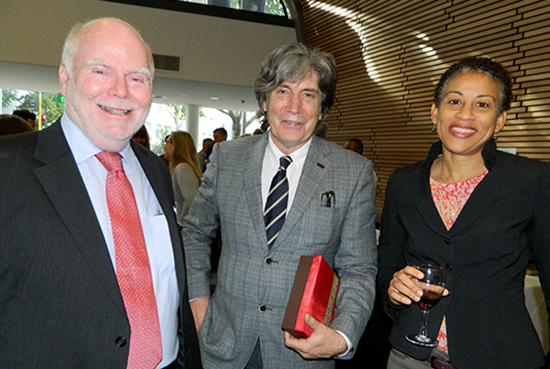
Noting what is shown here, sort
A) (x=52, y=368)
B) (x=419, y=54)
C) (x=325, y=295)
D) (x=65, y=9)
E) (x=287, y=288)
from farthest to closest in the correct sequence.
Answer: (x=65, y=9), (x=419, y=54), (x=287, y=288), (x=325, y=295), (x=52, y=368)

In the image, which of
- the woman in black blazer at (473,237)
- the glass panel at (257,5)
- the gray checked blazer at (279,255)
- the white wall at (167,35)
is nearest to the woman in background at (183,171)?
the gray checked blazer at (279,255)

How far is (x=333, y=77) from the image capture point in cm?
184

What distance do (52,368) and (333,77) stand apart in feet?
5.02

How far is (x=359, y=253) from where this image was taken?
1.66 meters

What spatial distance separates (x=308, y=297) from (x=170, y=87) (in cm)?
1013

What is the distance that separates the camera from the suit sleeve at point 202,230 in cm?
181

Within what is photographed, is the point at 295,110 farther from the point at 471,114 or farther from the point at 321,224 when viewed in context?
the point at 471,114

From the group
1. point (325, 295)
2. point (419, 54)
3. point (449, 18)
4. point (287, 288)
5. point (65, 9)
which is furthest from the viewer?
point (65, 9)

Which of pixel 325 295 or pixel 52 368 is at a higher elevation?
pixel 325 295

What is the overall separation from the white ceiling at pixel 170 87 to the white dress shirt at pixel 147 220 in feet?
27.9

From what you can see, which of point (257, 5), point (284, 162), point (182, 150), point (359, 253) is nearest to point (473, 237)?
point (359, 253)

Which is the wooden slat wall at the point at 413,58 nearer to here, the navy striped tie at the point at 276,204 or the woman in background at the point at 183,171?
the woman in background at the point at 183,171

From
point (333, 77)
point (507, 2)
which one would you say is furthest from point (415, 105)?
point (333, 77)

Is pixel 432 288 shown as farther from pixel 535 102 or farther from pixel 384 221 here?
pixel 535 102
